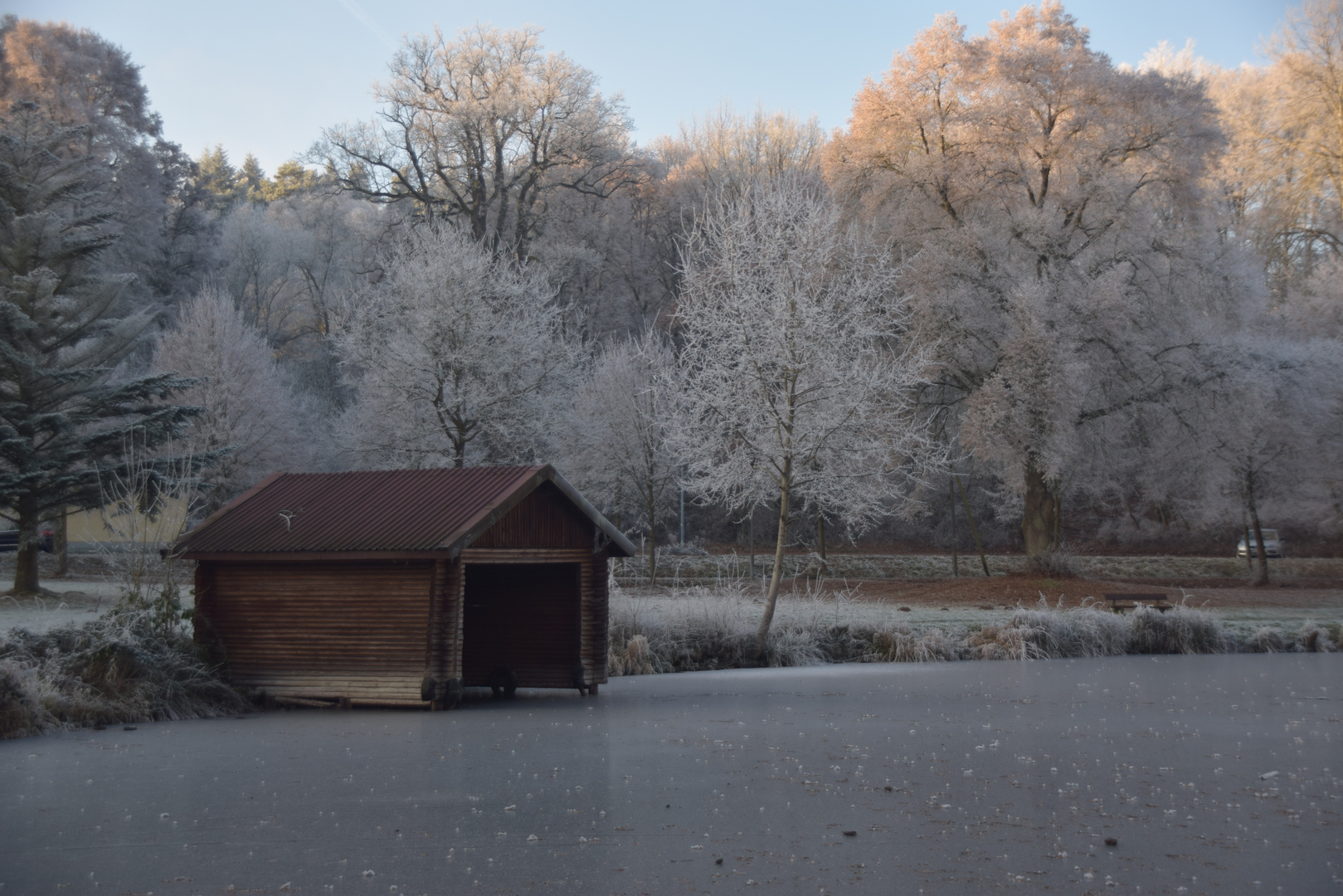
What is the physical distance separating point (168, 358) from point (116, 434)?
1343cm

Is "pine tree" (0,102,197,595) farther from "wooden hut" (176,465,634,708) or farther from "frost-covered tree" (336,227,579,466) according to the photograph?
"wooden hut" (176,465,634,708)

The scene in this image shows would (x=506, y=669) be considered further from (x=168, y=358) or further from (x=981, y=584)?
(x=168, y=358)

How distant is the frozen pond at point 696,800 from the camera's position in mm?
5980

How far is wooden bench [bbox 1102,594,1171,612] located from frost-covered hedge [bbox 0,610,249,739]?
18.0 meters

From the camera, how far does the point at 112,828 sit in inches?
276

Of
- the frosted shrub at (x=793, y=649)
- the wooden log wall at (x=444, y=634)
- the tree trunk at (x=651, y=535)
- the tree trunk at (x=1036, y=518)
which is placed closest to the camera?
the wooden log wall at (x=444, y=634)

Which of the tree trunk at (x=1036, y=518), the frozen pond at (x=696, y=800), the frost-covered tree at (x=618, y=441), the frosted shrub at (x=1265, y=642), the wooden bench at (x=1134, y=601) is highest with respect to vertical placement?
the frost-covered tree at (x=618, y=441)

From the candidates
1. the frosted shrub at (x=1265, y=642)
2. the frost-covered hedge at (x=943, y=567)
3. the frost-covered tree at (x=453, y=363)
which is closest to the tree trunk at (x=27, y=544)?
the frost-covered tree at (x=453, y=363)

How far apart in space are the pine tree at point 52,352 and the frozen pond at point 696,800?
14771mm

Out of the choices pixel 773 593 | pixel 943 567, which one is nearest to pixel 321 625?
pixel 773 593

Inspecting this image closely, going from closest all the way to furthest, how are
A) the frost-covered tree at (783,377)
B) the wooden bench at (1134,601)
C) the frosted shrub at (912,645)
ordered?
the frost-covered tree at (783,377) → the frosted shrub at (912,645) → the wooden bench at (1134,601)

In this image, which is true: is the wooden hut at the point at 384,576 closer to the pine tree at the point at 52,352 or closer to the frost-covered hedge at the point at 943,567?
the pine tree at the point at 52,352

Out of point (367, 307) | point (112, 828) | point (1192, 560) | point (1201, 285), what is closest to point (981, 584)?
point (1201, 285)

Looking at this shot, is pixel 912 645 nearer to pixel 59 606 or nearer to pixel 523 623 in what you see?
pixel 523 623
